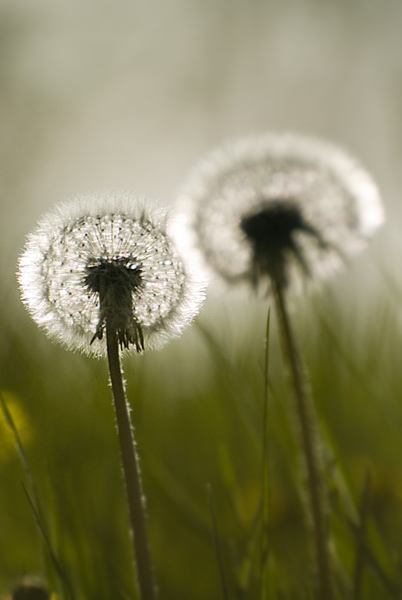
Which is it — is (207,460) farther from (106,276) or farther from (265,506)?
(106,276)

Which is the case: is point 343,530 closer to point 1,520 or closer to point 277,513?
point 277,513

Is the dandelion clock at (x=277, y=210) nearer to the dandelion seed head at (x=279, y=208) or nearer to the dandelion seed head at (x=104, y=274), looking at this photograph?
the dandelion seed head at (x=279, y=208)

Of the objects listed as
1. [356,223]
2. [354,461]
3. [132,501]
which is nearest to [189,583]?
[354,461]

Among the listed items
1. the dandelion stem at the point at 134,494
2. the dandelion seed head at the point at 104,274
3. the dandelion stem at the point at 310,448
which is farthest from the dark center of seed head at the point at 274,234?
the dandelion stem at the point at 134,494

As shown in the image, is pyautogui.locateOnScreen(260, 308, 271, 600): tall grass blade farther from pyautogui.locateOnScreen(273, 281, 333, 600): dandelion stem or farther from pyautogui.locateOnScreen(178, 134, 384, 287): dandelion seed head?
pyautogui.locateOnScreen(178, 134, 384, 287): dandelion seed head

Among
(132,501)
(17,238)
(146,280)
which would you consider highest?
(17,238)

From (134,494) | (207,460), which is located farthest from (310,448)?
(207,460)

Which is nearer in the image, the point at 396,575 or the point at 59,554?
the point at 59,554
